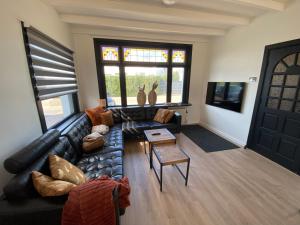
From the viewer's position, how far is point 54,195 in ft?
3.39

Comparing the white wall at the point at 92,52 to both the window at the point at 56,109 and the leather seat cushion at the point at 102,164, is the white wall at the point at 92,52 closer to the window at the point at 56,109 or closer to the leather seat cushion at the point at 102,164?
the window at the point at 56,109

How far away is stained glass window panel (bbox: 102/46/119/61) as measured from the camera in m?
3.47

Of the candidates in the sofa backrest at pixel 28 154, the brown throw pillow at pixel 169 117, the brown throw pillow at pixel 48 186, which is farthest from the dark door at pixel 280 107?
the sofa backrest at pixel 28 154

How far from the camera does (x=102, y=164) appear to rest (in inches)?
69.7

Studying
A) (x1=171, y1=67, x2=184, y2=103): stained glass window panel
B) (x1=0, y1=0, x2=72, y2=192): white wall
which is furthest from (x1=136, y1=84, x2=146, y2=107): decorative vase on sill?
(x1=0, y1=0, x2=72, y2=192): white wall

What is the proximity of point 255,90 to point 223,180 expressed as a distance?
1.96m

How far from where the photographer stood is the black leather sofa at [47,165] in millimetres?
959

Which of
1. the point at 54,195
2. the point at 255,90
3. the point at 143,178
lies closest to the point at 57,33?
the point at 54,195

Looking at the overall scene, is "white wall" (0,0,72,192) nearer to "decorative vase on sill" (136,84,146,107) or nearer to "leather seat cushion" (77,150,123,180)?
"leather seat cushion" (77,150,123,180)

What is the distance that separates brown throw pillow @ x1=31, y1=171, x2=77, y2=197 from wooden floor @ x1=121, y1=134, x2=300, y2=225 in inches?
32.0

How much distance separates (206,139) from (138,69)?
2606 millimetres

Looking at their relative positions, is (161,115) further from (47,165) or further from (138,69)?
(47,165)

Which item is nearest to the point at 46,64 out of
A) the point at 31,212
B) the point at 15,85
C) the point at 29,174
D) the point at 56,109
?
the point at 15,85

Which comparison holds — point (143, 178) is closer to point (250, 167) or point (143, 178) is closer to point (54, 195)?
point (54, 195)
